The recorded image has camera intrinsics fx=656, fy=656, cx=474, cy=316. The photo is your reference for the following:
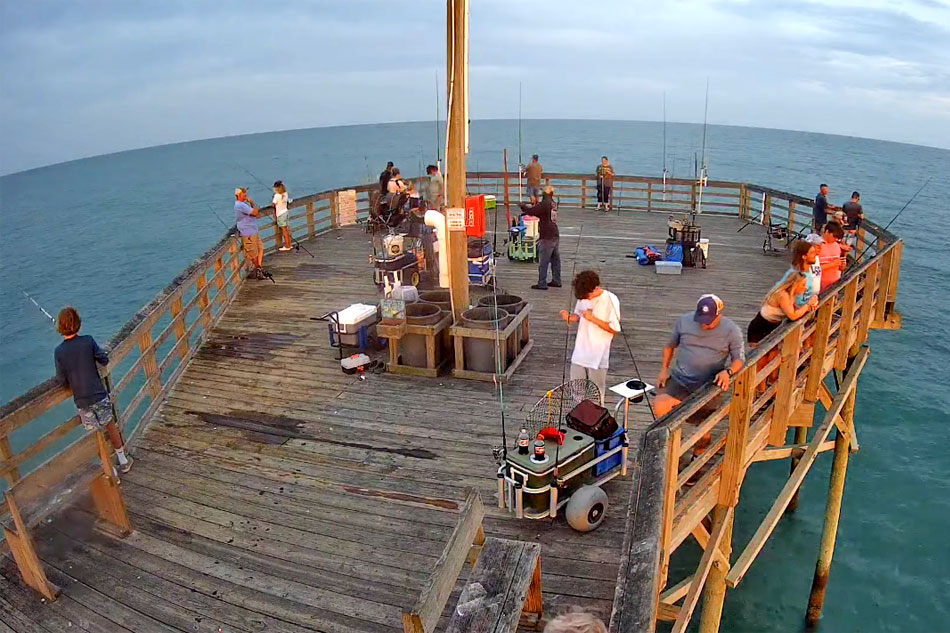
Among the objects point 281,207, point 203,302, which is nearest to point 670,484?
point 203,302

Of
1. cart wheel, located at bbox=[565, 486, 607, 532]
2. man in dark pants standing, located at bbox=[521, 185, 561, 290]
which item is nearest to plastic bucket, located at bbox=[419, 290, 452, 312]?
man in dark pants standing, located at bbox=[521, 185, 561, 290]

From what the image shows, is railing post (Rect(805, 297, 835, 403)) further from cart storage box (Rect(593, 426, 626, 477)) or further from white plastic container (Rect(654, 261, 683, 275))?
white plastic container (Rect(654, 261, 683, 275))

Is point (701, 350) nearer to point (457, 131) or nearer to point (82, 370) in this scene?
point (457, 131)

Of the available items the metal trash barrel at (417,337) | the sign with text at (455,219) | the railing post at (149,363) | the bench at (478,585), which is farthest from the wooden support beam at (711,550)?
the railing post at (149,363)

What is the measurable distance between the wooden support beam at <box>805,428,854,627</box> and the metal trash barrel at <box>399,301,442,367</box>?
576cm

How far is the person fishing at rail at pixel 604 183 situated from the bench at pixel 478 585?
16812mm

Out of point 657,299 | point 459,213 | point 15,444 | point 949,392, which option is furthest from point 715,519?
point 15,444

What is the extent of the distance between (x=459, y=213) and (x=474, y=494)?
475 centimetres

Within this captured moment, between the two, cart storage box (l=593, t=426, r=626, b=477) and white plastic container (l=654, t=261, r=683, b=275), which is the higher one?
white plastic container (l=654, t=261, r=683, b=275)

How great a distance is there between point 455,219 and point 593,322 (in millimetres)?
2530

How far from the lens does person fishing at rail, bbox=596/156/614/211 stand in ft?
63.6

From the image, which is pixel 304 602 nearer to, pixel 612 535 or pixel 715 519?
pixel 612 535

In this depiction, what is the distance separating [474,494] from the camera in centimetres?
382

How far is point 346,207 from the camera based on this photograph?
1864 centimetres
